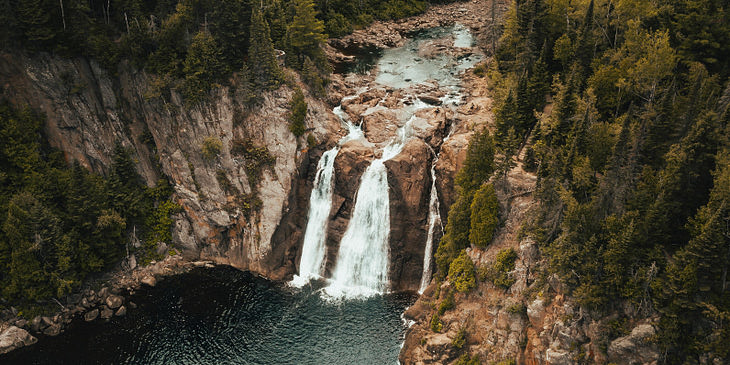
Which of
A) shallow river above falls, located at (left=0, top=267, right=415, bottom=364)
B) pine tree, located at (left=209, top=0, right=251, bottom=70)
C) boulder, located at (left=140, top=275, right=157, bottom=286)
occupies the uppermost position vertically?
pine tree, located at (left=209, top=0, right=251, bottom=70)

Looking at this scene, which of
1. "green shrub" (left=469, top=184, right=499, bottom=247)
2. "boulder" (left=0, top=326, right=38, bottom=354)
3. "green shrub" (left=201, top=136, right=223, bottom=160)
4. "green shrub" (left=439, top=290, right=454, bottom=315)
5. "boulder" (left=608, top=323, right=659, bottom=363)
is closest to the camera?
"boulder" (left=608, top=323, right=659, bottom=363)

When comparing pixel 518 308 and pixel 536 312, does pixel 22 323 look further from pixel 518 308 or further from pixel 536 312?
pixel 536 312

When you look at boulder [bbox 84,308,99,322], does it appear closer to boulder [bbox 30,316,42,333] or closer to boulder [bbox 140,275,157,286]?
boulder [bbox 30,316,42,333]

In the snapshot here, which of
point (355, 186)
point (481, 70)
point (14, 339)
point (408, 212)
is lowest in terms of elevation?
point (14, 339)

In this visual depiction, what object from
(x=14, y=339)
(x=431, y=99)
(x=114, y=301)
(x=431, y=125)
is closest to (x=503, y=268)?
(x=431, y=125)

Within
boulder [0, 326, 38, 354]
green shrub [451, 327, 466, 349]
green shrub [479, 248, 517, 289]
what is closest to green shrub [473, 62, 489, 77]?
green shrub [479, 248, 517, 289]

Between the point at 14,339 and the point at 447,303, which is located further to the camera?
the point at 14,339

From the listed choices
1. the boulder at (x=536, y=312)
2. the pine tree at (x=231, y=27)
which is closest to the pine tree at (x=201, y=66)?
the pine tree at (x=231, y=27)
